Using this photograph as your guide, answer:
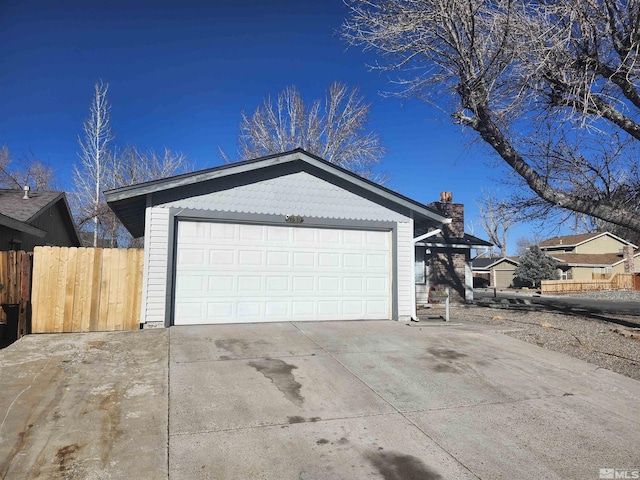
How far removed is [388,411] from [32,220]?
12.1 metres

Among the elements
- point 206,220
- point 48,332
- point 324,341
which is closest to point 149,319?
point 48,332

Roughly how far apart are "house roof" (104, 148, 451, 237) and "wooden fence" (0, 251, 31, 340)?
6.16 feet

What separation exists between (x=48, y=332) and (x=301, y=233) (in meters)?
5.25

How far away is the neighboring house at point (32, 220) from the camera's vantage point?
438 inches

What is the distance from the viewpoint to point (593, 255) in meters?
40.7

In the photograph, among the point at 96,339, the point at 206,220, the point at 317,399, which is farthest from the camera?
the point at 206,220

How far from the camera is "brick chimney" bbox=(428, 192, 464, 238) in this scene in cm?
1841

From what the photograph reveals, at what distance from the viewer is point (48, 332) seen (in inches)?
294

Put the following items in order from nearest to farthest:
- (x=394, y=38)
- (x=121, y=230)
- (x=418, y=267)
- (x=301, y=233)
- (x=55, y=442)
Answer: (x=55, y=442) → (x=301, y=233) → (x=394, y=38) → (x=418, y=267) → (x=121, y=230)

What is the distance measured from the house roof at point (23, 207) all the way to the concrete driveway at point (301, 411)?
17.0ft

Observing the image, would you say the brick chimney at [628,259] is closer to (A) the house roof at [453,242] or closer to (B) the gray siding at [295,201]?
(A) the house roof at [453,242]

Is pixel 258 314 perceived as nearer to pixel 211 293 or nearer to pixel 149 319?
pixel 211 293

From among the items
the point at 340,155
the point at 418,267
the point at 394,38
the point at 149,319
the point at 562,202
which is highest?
the point at 340,155

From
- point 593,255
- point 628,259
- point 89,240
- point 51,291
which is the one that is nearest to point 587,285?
point 628,259
